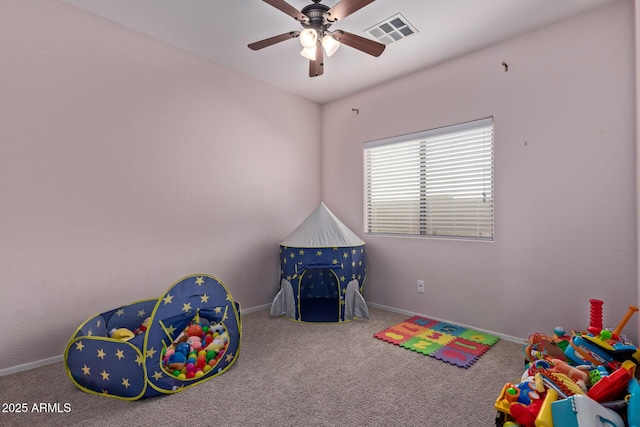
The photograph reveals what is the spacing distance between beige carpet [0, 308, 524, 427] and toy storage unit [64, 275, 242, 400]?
65mm

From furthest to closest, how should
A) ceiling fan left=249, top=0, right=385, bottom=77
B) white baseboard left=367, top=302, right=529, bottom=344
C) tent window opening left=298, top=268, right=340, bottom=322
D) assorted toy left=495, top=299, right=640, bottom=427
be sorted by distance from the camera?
tent window opening left=298, top=268, right=340, bottom=322 → white baseboard left=367, top=302, right=529, bottom=344 → ceiling fan left=249, top=0, right=385, bottom=77 → assorted toy left=495, top=299, right=640, bottom=427

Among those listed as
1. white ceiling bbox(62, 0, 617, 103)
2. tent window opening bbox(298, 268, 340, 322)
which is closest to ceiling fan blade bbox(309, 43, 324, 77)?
white ceiling bbox(62, 0, 617, 103)

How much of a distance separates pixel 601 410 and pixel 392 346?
1419 mm

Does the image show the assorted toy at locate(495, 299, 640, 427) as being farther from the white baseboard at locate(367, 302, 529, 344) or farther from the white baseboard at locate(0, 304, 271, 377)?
the white baseboard at locate(0, 304, 271, 377)

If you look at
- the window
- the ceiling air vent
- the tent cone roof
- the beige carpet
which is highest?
the ceiling air vent

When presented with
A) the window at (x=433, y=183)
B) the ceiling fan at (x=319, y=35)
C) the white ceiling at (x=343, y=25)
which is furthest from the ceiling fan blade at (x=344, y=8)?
the window at (x=433, y=183)

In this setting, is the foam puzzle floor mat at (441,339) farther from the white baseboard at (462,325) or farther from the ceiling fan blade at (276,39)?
the ceiling fan blade at (276,39)

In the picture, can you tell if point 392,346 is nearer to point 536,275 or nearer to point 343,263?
point 343,263

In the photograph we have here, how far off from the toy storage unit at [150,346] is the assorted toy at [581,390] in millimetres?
1689

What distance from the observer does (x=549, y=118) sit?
253cm

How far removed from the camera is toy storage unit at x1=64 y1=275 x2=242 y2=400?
183 centimetres

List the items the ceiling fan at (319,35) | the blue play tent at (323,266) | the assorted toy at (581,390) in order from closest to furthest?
1. the assorted toy at (581,390)
2. the ceiling fan at (319,35)
3. the blue play tent at (323,266)

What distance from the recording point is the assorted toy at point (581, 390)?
1.34m

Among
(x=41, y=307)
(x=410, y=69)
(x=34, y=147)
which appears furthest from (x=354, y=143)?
(x=41, y=307)
